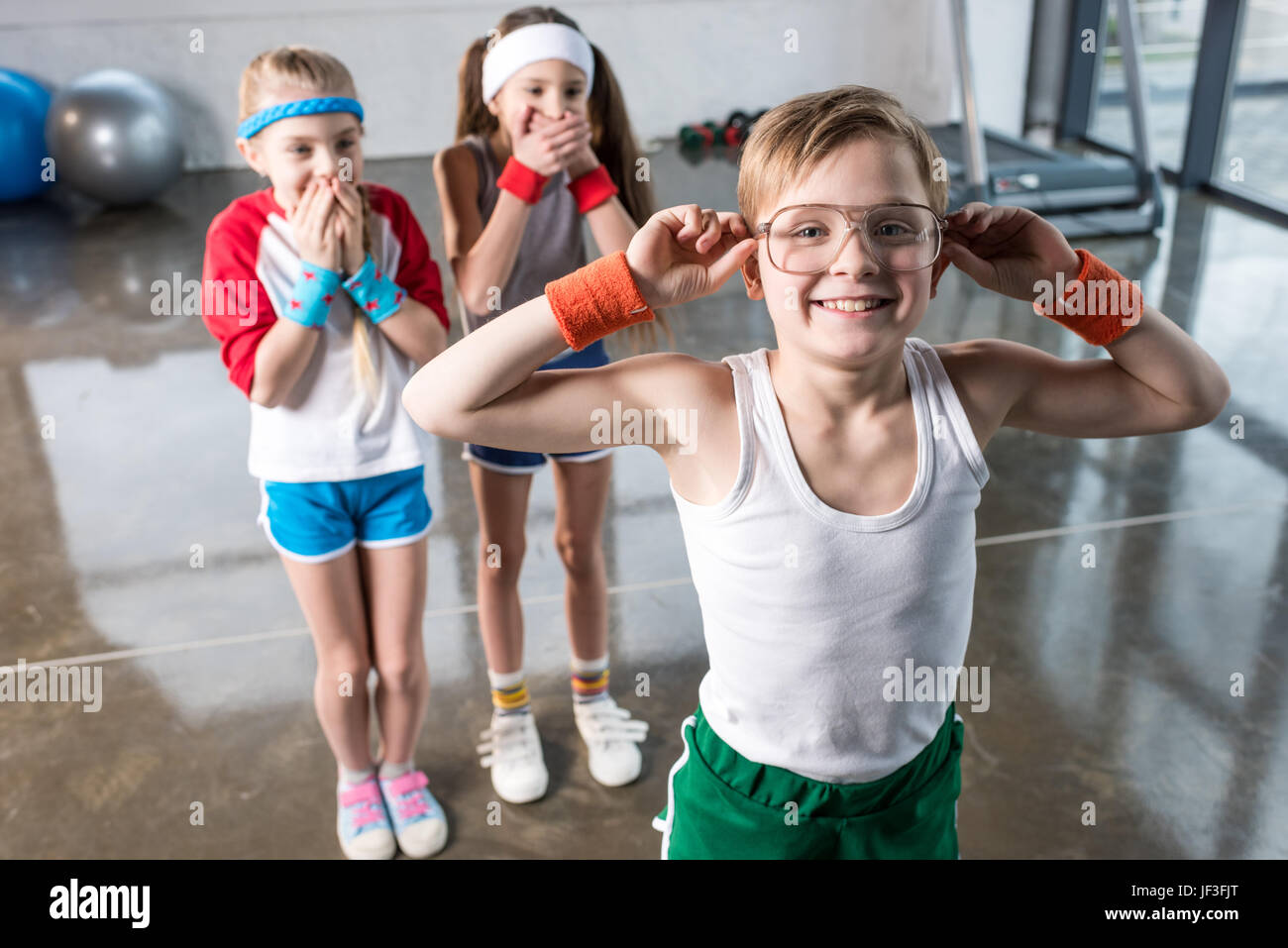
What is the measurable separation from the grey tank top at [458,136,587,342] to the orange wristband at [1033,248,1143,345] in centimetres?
100

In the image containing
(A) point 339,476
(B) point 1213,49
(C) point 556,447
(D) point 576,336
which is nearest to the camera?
(D) point 576,336

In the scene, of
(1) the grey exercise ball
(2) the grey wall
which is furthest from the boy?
(2) the grey wall

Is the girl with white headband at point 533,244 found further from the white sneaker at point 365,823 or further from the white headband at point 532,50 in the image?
the white sneaker at point 365,823

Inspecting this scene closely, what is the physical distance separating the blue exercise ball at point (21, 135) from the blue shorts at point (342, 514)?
541cm

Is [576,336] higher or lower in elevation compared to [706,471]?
higher

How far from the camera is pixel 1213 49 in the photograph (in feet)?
19.2

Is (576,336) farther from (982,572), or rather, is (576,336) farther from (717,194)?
(717,194)

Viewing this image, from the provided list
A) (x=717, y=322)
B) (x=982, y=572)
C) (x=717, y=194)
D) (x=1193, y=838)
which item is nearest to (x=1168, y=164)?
(x=717, y=194)

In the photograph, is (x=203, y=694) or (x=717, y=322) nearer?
(x=203, y=694)

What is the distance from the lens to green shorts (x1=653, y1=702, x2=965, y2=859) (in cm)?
127

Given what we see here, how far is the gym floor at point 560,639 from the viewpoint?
2.14 meters
